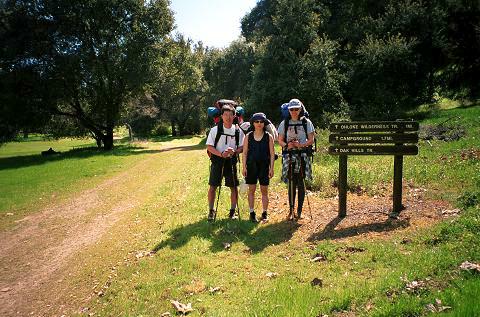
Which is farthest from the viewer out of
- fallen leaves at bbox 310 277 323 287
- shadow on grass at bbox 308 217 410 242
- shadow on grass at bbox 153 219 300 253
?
shadow on grass at bbox 153 219 300 253

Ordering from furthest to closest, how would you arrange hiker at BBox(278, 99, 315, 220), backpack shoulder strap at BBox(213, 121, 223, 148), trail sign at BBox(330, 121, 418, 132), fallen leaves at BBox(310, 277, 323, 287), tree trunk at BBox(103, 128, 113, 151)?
tree trunk at BBox(103, 128, 113, 151)
backpack shoulder strap at BBox(213, 121, 223, 148)
hiker at BBox(278, 99, 315, 220)
trail sign at BBox(330, 121, 418, 132)
fallen leaves at BBox(310, 277, 323, 287)

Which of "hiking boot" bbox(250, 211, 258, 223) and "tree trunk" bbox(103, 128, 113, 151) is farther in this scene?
"tree trunk" bbox(103, 128, 113, 151)

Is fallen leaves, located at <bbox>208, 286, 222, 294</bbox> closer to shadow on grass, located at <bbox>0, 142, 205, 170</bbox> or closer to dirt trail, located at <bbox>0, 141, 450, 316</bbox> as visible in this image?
dirt trail, located at <bbox>0, 141, 450, 316</bbox>

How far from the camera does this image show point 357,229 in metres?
7.95

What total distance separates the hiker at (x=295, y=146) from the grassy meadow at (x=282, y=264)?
3.66ft

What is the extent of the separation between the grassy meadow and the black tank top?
5.15 ft

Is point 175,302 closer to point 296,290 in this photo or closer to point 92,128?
point 296,290

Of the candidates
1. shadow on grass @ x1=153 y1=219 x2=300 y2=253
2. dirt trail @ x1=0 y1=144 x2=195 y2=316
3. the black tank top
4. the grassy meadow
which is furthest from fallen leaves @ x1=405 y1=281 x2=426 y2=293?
dirt trail @ x1=0 y1=144 x2=195 y2=316

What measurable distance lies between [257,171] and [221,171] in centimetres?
91

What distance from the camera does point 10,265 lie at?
8789 mm

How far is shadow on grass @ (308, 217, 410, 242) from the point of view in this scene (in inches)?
304

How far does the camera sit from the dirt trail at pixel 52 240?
7203mm

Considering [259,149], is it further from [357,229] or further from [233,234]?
[357,229]

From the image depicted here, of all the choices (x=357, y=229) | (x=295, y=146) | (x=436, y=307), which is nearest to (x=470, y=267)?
(x=436, y=307)
